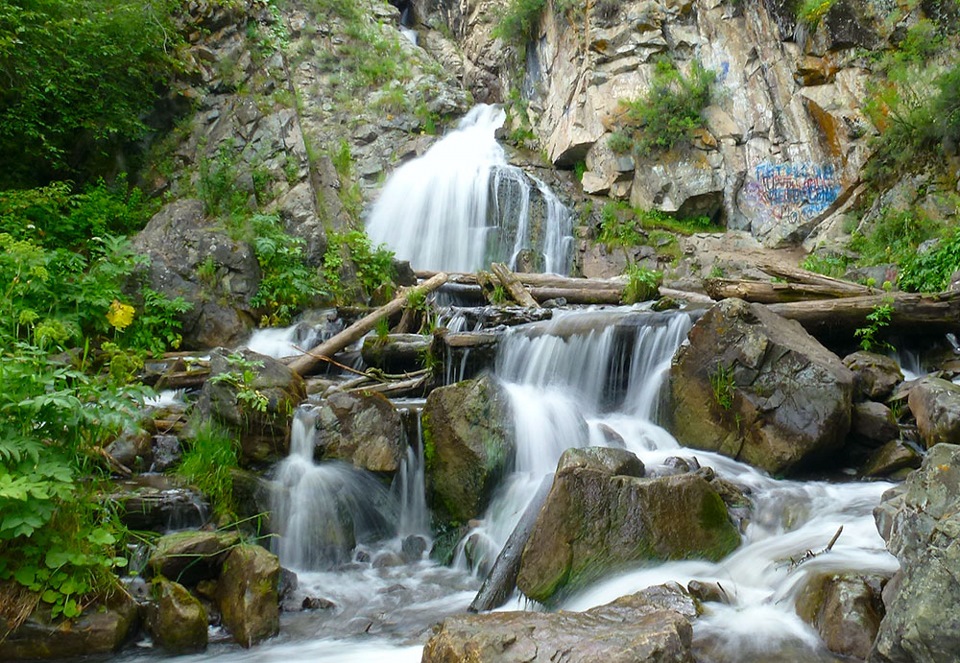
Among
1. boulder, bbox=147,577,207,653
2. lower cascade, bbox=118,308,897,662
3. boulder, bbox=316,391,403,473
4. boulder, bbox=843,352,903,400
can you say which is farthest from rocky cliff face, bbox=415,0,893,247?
boulder, bbox=147,577,207,653

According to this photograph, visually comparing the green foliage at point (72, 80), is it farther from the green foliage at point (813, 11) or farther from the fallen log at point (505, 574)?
the green foliage at point (813, 11)

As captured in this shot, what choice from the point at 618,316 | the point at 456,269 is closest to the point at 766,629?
the point at 618,316

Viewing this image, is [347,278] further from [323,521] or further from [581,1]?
[581,1]

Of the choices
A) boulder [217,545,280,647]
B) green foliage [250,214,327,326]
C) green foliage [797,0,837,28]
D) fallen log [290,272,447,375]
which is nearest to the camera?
boulder [217,545,280,647]

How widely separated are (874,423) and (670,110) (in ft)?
34.5

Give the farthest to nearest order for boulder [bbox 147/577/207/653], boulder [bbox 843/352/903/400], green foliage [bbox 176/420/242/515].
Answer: boulder [bbox 843/352/903/400], green foliage [bbox 176/420/242/515], boulder [bbox 147/577/207/653]

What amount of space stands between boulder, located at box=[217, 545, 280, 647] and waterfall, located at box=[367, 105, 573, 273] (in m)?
10.2

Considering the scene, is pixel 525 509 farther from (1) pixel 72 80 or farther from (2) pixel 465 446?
(1) pixel 72 80

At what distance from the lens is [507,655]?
2.56m

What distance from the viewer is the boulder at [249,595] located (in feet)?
12.4

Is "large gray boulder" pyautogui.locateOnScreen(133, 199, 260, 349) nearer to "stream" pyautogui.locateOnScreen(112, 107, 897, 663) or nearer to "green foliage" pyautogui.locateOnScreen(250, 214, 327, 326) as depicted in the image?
"green foliage" pyautogui.locateOnScreen(250, 214, 327, 326)

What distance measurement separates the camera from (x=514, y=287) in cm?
1007

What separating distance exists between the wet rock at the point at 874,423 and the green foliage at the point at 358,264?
7119 millimetres

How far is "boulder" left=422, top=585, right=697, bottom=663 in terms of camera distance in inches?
99.3
